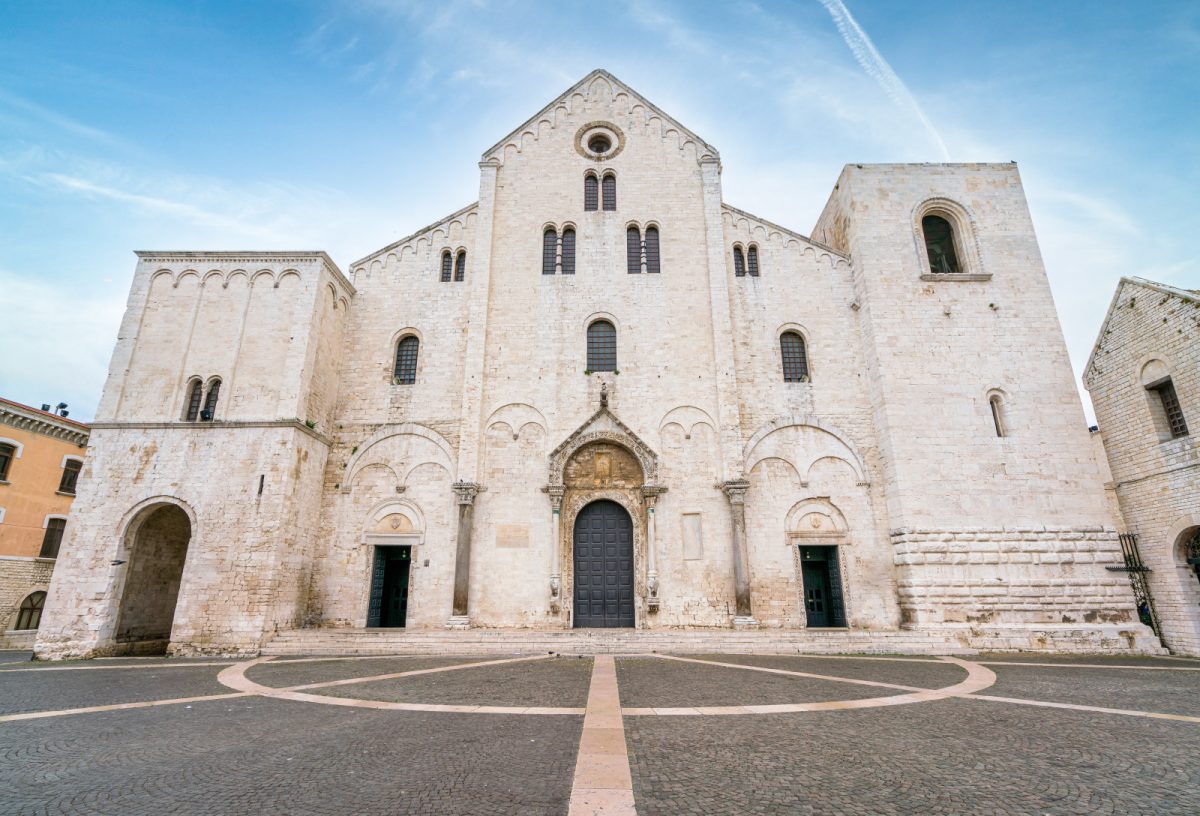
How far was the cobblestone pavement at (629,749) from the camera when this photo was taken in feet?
13.0

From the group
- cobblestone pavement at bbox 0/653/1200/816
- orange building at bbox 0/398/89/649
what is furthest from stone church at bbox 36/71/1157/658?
orange building at bbox 0/398/89/649

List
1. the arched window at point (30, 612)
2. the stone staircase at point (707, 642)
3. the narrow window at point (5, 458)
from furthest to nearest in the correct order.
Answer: the arched window at point (30, 612), the narrow window at point (5, 458), the stone staircase at point (707, 642)

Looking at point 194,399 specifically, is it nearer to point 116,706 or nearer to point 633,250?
point 116,706

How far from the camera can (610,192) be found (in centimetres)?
1956

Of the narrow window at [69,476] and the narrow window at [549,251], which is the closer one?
the narrow window at [549,251]

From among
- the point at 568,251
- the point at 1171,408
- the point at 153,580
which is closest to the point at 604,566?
the point at 568,251

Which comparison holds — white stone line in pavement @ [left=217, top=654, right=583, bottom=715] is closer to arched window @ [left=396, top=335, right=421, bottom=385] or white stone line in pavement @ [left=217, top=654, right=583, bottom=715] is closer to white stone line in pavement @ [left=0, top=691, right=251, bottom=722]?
white stone line in pavement @ [left=0, top=691, right=251, bottom=722]

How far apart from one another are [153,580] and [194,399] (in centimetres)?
544

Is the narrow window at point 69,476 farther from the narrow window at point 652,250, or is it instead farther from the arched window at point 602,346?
the narrow window at point 652,250

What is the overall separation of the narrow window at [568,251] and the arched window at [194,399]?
11.8 metres

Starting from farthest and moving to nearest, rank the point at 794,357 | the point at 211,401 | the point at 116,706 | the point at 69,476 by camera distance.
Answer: the point at 69,476
the point at 794,357
the point at 211,401
the point at 116,706

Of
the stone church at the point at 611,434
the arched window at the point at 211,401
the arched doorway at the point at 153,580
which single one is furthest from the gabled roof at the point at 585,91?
the arched doorway at the point at 153,580

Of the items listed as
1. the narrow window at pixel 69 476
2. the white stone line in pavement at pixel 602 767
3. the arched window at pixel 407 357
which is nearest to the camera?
the white stone line in pavement at pixel 602 767

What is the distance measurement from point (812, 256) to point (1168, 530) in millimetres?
12436
